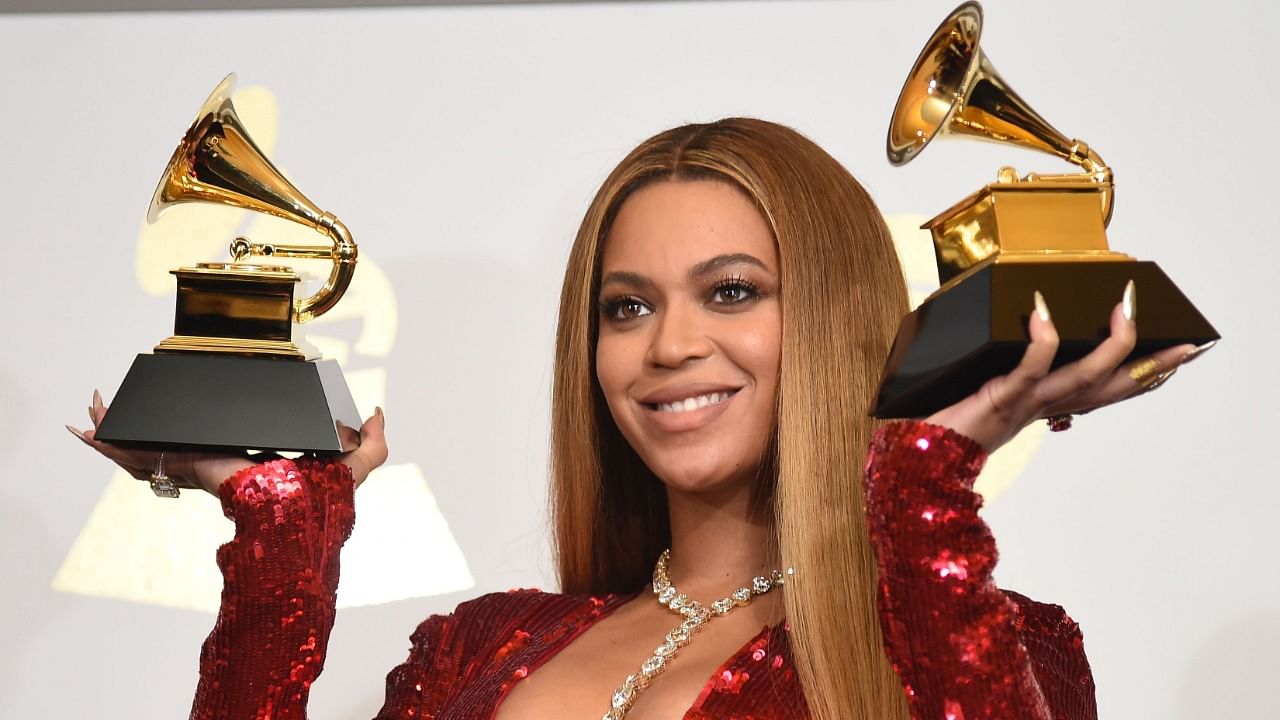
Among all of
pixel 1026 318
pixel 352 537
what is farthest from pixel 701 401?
pixel 352 537

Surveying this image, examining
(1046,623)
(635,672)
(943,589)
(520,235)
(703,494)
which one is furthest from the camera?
(520,235)

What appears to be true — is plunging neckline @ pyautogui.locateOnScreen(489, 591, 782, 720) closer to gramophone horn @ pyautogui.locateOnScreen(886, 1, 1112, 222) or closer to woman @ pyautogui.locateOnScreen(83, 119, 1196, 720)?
woman @ pyautogui.locateOnScreen(83, 119, 1196, 720)

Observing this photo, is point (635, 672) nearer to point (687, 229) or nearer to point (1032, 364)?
point (687, 229)

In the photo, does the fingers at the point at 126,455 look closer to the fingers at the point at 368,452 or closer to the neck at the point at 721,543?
the fingers at the point at 368,452

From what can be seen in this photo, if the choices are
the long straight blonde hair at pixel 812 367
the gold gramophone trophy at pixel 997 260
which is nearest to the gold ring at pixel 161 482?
the long straight blonde hair at pixel 812 367

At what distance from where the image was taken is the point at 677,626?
2.01 m

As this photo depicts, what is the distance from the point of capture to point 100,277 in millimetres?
2812

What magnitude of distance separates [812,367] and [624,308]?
0.32 m

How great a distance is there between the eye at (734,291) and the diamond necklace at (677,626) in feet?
1.26

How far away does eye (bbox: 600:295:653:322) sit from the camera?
1993mm

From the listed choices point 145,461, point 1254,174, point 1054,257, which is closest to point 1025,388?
point 1054,257

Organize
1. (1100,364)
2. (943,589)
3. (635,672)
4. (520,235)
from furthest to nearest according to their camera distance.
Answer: (520,235) < (635,672) < (943,589) < (1100,364)

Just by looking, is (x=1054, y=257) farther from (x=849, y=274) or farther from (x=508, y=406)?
(x=508, y=406)

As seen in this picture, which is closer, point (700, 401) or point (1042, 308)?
point (1042, 308)
